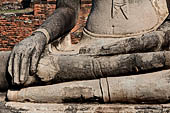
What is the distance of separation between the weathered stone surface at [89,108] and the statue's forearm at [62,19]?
72 cm

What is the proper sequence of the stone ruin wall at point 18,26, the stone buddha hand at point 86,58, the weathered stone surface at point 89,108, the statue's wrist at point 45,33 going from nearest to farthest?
the weathered stone surface at point 89,108 < the stone buddha hand at point 86,58 < the statue's wrist at point 45,33 < the stone ruin wall at point 18,26

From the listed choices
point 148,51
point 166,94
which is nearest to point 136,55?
point 148,51

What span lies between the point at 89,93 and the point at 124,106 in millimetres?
257

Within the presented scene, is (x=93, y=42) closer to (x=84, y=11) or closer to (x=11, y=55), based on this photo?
(x=11, y=55)

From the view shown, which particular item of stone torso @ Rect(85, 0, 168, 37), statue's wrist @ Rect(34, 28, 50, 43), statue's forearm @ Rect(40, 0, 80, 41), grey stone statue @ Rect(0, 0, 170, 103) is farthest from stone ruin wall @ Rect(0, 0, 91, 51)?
grey stone statue @ Rect(0, 0, 170, 103)

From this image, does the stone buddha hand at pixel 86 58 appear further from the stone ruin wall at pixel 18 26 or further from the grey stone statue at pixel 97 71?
the stone ruin wall at pixel 18 26

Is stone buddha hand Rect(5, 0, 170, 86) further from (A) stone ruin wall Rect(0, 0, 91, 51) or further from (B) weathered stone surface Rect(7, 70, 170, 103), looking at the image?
(A) stone ruin wall Rect(0, 0, 91, 51)

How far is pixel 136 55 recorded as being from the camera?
2.86m

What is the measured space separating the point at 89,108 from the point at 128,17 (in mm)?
1044

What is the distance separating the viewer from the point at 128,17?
11.5 feet

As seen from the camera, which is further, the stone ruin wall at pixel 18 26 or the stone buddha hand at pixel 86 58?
the stone ruin wall at pixel 18 26

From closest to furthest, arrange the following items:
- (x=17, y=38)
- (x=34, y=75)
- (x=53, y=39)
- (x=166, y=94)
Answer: (x=166, y=94) → (x=34, y=75) → (x=53, y=39) → (x=17, y=38)

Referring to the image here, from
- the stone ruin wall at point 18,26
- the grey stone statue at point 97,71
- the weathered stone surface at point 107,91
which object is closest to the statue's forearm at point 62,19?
the grey stone statue at point 97,71

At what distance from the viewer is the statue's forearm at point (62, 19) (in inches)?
135
